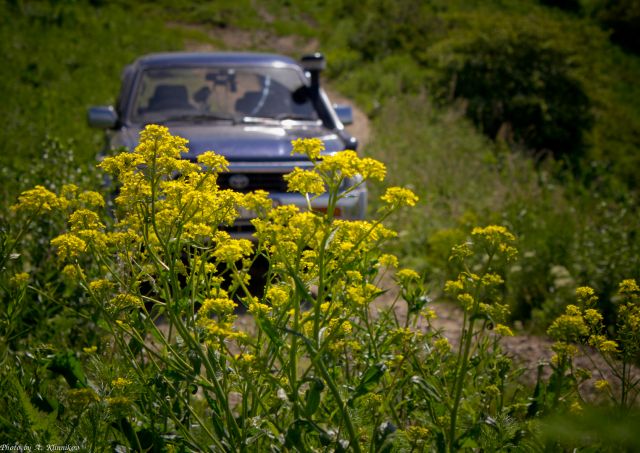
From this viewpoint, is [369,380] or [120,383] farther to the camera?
[120,383]

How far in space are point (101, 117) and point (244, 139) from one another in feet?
4.08

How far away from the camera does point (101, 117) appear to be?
5.88 metres

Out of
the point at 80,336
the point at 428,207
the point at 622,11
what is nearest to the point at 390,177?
the point at 428,207

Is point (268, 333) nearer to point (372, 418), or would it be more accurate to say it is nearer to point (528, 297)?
point (372, 418)

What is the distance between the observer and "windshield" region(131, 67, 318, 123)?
20.9ft

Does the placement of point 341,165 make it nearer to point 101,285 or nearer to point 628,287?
point 101,285

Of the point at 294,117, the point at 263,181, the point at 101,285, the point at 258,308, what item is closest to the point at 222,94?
the point at 294,117

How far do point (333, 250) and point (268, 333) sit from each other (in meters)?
0.36

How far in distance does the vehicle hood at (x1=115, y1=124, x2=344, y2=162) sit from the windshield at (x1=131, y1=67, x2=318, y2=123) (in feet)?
1.34

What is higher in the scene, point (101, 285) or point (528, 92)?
point (101, 285)

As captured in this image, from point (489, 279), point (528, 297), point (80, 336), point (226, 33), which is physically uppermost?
point (489, 279)

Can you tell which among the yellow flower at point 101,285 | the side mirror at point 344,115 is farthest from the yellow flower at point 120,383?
the side mirror at point 344,115

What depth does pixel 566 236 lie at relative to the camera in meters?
6.17

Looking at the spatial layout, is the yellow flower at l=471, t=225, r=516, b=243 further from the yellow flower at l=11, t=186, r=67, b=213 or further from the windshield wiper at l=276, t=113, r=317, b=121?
the windshield wiper at l=276, t=113, r=317, b=121
